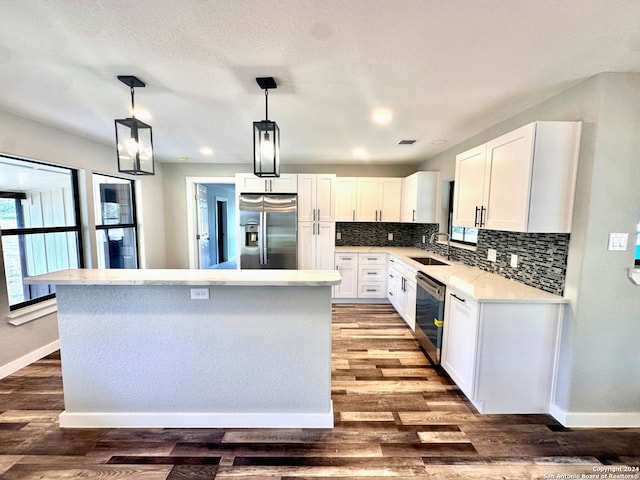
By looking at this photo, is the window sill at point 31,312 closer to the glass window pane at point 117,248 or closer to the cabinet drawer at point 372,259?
the glass window pane at point 117,248

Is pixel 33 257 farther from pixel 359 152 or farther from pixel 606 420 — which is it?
pixel 606 420

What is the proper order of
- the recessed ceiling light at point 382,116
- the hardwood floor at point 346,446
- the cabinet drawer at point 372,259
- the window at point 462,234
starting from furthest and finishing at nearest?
1. the cabinet drawer at point 372,259
2. the window at point 462,234
3. the recessed ceiling light at point 382,116
4. the hardwood floor at point 346,446

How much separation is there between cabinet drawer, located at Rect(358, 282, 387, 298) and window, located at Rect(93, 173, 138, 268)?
138 inches

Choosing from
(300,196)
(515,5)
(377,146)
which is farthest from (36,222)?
(515,5)

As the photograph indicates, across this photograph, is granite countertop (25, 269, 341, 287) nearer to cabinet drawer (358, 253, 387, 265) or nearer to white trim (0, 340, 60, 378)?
white trim (0, 340, 60, 378)

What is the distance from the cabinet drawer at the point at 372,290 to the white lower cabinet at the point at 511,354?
7.48 ft

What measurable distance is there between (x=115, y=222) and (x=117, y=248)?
373mm

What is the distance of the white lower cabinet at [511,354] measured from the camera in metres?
1.94

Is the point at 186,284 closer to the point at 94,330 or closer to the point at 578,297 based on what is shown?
the point at 94,330

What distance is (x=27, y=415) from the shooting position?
77.5 inches

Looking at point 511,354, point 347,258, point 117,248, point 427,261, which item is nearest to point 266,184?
point 347,258

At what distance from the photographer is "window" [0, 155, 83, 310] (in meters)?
2.51

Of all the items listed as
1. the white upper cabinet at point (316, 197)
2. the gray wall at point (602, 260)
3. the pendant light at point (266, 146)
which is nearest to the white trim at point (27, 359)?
the pendant light at point (266, 146)

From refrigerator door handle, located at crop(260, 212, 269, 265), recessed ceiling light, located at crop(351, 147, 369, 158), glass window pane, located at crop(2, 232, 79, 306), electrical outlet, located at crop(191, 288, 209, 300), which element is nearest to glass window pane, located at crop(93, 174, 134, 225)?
glass window pane, located at crop(2, 232, 79, 306)
